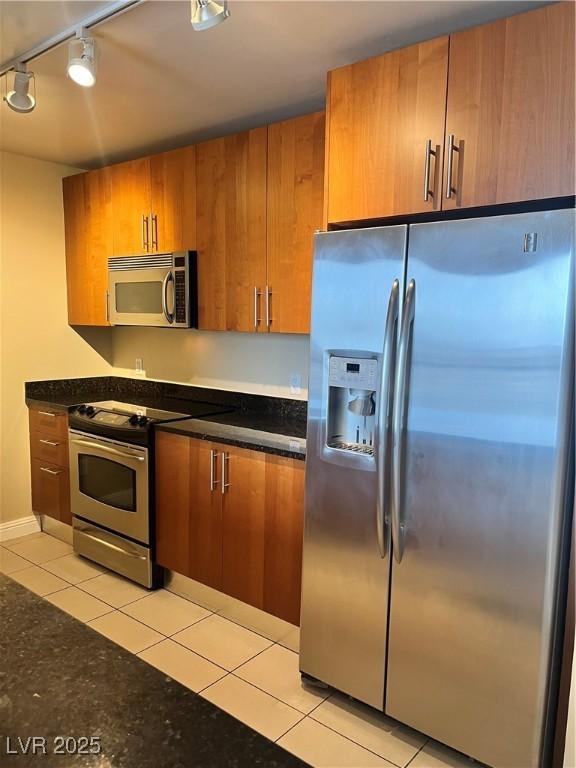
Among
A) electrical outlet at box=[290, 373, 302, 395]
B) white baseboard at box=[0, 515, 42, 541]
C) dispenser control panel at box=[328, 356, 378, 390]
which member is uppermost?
dispenser control panel at box=[328, 356, 378, 390]

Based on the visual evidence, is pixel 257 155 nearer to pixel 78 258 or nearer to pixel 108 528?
pixel 78 258

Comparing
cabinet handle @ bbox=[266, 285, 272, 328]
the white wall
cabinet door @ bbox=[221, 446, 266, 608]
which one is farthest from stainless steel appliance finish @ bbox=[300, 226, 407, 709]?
the white wall

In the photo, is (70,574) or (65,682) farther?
(70,574)

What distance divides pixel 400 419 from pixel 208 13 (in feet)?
4.39

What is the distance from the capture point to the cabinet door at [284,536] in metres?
2.40

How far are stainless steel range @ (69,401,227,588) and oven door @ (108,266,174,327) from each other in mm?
543

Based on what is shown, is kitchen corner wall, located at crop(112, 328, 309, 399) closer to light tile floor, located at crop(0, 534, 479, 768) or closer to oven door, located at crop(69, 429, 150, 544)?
oven door, located at crop(69, 429, 150, 544)

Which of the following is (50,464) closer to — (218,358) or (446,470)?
(218,358)

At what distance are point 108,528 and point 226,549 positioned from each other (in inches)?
36.5

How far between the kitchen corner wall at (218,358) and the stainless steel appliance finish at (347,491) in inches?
39.2

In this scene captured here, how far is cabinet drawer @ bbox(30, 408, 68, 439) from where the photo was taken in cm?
353

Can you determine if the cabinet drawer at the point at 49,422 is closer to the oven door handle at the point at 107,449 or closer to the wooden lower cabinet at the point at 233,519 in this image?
the oven door handle at the point at 107,449

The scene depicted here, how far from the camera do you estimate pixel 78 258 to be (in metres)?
3.80

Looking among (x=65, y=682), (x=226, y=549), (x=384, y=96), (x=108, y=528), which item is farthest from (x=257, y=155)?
(x=65, y=682)
